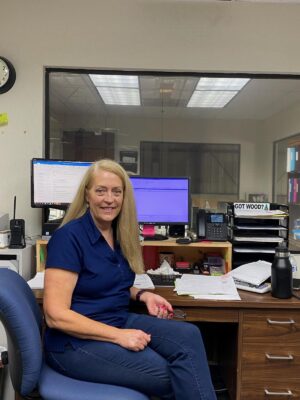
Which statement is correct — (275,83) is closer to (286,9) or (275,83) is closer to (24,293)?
(286,9)

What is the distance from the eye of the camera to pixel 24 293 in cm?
136

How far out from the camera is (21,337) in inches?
47.6

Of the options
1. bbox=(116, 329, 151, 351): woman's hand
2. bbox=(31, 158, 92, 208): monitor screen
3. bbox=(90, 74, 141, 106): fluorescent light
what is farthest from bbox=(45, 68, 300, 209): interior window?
bbox=(116, 329, 151, 351): woman's hand

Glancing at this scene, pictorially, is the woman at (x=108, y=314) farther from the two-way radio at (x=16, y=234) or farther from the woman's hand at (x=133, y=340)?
the two-way radio at (x=16, y=234)

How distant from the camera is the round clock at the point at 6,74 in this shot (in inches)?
91.2

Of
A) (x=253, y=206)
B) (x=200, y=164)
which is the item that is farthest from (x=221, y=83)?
(x=253, y=206)

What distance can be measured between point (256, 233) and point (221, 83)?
3.64ft

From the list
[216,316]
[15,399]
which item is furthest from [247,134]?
[15,399]

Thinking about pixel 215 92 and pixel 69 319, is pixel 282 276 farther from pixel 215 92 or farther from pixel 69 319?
pixel 215 92

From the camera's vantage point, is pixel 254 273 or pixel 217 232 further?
pixel 217 232

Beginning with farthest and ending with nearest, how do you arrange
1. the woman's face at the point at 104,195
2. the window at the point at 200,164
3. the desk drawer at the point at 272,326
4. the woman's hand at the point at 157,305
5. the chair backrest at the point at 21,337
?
the window at the point at 200,164 → the desk drawer at the point at 272,326 → the woman's hand at the point at 157,305 → the woman's face at the point at 104,195 → the chair backrest at the point at 21,337

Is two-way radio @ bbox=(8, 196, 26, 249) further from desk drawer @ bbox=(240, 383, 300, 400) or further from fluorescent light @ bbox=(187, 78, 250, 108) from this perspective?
fluorescent light @ bbox=(187, 78, 250, 108)

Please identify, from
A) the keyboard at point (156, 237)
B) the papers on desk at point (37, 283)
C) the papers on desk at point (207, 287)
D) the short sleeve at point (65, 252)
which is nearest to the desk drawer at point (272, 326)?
the papers on desk at point (207, 287)

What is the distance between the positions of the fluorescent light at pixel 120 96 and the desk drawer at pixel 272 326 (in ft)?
5.54
